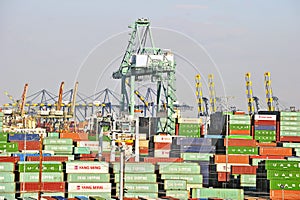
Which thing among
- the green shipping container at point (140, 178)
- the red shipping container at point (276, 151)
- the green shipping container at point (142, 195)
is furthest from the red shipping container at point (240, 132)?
the green shipping container at point (142, 195)

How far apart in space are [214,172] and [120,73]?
1425 cm

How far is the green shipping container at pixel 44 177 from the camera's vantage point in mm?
36781

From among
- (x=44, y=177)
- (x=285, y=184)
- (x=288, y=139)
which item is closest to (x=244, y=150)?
(x=285, y=184)

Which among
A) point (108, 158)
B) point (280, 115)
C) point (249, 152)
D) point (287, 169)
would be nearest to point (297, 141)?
point (280, 115)

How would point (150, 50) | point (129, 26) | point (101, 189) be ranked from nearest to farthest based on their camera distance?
1. point (101, 189)
2. point (150, 50)
3. point (129, 26)

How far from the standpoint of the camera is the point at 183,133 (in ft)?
202

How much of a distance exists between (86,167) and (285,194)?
957 centimetres

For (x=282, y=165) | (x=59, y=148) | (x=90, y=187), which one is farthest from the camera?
(x=59, y=148)

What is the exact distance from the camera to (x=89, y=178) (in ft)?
123

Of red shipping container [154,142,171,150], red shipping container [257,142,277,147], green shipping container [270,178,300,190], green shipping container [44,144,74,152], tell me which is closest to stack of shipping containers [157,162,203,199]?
green shipping container [270,178,300,190]

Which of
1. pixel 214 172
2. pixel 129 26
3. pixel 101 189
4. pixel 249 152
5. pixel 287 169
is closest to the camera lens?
pixel 101 189

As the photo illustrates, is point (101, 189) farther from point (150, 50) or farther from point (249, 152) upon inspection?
point (150, 50)

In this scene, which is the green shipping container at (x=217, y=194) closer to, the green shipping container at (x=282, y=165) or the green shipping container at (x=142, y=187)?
the green shipping container at (x=142, y=187)

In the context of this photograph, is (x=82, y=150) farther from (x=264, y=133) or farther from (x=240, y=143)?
(x=264, y=133)
